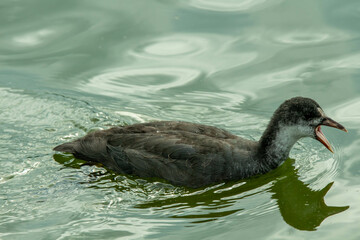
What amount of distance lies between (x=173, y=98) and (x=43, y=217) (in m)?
3.76

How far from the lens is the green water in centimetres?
795

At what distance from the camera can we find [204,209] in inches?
322

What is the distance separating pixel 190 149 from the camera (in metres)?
8.70

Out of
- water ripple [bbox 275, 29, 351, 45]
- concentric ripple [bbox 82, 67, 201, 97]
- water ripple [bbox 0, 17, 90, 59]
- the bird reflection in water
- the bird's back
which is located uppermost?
water ripple [bbox 275, 29, 351, 45]

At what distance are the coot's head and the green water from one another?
631 millimetres

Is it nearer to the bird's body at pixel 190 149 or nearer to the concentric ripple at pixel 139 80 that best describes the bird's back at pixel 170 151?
the bird's body at pixel 190 149

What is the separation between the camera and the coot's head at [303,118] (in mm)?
8820

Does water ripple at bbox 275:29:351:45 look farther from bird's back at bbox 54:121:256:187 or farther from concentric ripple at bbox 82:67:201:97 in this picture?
bird's back at bbox 54:121:256:187

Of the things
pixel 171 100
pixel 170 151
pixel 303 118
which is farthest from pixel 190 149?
pixel 171 100

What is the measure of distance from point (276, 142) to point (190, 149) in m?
1.20

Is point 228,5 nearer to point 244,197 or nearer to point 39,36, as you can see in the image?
point 39,36

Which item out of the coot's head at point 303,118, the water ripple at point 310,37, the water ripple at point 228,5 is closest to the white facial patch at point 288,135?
the coot's head at point 303,118

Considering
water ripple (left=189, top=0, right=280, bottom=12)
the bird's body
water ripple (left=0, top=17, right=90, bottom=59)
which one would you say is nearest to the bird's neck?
the bird's body

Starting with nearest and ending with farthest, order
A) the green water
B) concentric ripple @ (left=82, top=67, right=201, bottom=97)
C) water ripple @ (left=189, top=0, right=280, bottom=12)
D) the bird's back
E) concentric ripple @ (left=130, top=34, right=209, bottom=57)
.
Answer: the green water, the bird's back, concentric ripple @ (left=82, top=67, right=201, bottom=97), concentric ripple @ (left=130, top=34, right=209, bottom=57), water ripple @ (left=189, top=0, right=280, bottom=12)
